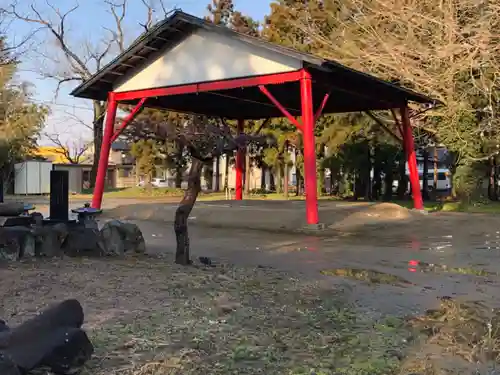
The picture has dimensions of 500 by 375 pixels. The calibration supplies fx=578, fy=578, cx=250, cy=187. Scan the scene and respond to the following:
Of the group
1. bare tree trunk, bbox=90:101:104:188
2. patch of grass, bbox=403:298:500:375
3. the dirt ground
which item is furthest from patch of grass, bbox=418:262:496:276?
bare tree trunk, bbox=90:101:104:188

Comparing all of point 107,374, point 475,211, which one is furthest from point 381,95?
point 107,374

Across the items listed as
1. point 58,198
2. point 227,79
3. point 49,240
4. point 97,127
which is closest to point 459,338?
point 49,240

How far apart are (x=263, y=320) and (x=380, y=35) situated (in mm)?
18176

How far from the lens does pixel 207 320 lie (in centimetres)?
542

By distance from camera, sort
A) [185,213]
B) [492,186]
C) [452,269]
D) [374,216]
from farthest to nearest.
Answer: [492,186] → [374,216] → [452,269] → [185,213]

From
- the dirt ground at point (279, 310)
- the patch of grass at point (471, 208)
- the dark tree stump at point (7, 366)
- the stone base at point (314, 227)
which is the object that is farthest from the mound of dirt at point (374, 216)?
the dark tree stump at point (7, 366)

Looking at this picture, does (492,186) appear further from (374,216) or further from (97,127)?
(97,127)

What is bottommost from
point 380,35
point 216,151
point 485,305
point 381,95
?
point 485,305

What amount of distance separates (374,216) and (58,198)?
10291 mm

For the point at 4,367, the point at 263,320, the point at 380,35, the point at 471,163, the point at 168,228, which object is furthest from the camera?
the point at 471,163

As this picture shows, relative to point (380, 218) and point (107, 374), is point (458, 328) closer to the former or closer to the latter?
point (107, 374)

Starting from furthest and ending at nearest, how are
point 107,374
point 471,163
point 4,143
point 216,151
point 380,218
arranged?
point 4,143, point 471,163, point 380,218, point 216,151, point 107,374

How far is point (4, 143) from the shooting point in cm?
3281

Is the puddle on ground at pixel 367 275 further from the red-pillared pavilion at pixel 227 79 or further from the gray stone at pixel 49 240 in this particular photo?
the red-pillared pavilion at pixel 227 79
